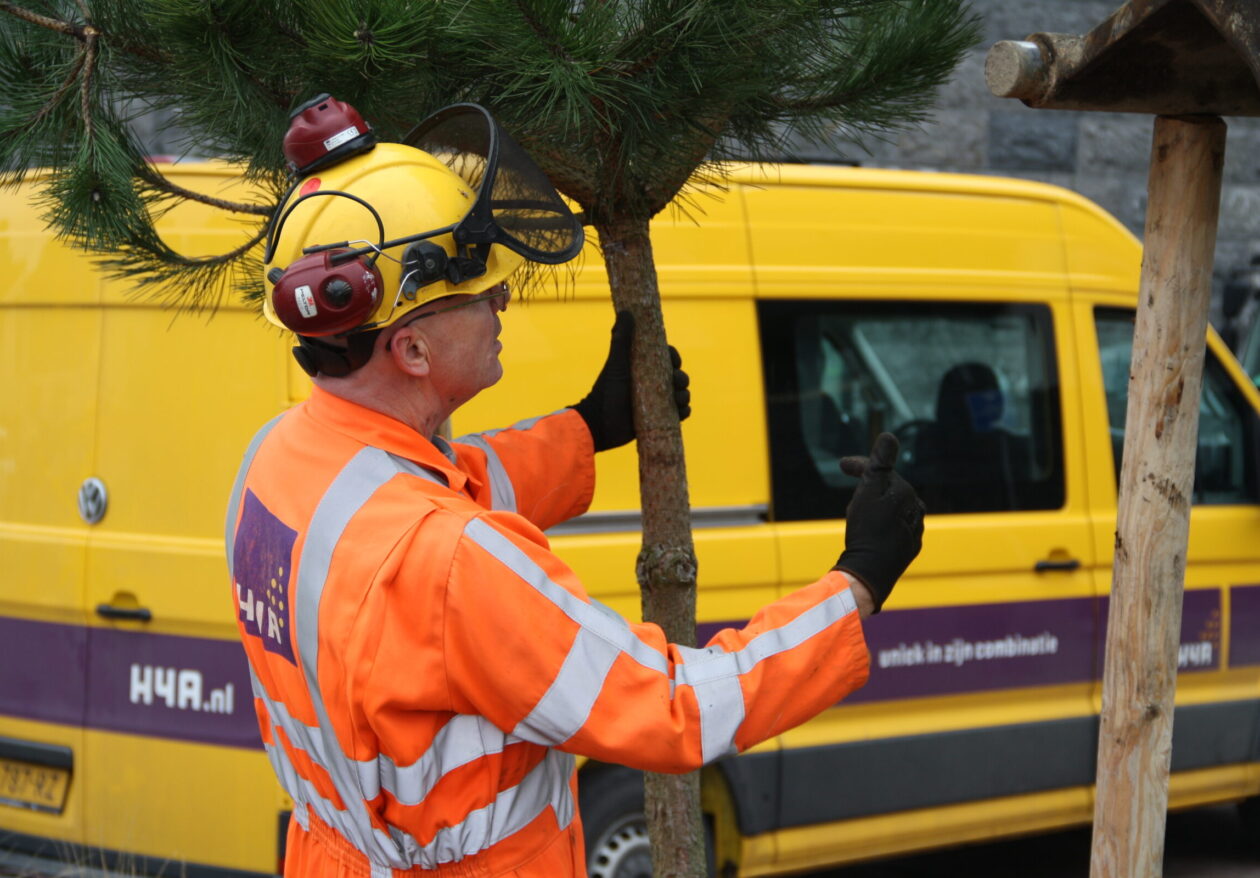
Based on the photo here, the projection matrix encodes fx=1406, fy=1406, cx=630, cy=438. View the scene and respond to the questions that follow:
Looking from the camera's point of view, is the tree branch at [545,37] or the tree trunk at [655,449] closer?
the tree branch at [545,37]

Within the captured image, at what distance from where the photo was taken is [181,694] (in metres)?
3.70

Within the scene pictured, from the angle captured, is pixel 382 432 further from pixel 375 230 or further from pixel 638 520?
pixel 638 520

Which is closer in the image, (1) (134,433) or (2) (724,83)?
(2) (724,83)

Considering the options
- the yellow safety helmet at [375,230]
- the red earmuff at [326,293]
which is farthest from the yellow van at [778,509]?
the red earmuff at [326,293]

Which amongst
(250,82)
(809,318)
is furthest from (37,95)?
(809,318)

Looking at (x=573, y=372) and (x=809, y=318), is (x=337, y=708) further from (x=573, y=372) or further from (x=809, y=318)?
(x=809, y=318)

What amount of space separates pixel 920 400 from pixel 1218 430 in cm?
122

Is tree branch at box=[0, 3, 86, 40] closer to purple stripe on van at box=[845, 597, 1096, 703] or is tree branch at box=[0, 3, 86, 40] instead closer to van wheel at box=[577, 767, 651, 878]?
van wheel at box=[577, 767, 651, 878]

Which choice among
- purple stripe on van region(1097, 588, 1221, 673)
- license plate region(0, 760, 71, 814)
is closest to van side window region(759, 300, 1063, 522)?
purple stripe on van region(1097, 588, 1221, 673)

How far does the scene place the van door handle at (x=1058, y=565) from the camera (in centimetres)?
446

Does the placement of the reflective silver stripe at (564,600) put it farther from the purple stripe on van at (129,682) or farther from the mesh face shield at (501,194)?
the purple stripe on van at (129,682)

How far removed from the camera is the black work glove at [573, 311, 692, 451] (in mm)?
2404

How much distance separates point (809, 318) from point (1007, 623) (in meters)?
1.15

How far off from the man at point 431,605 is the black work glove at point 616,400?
41cm
